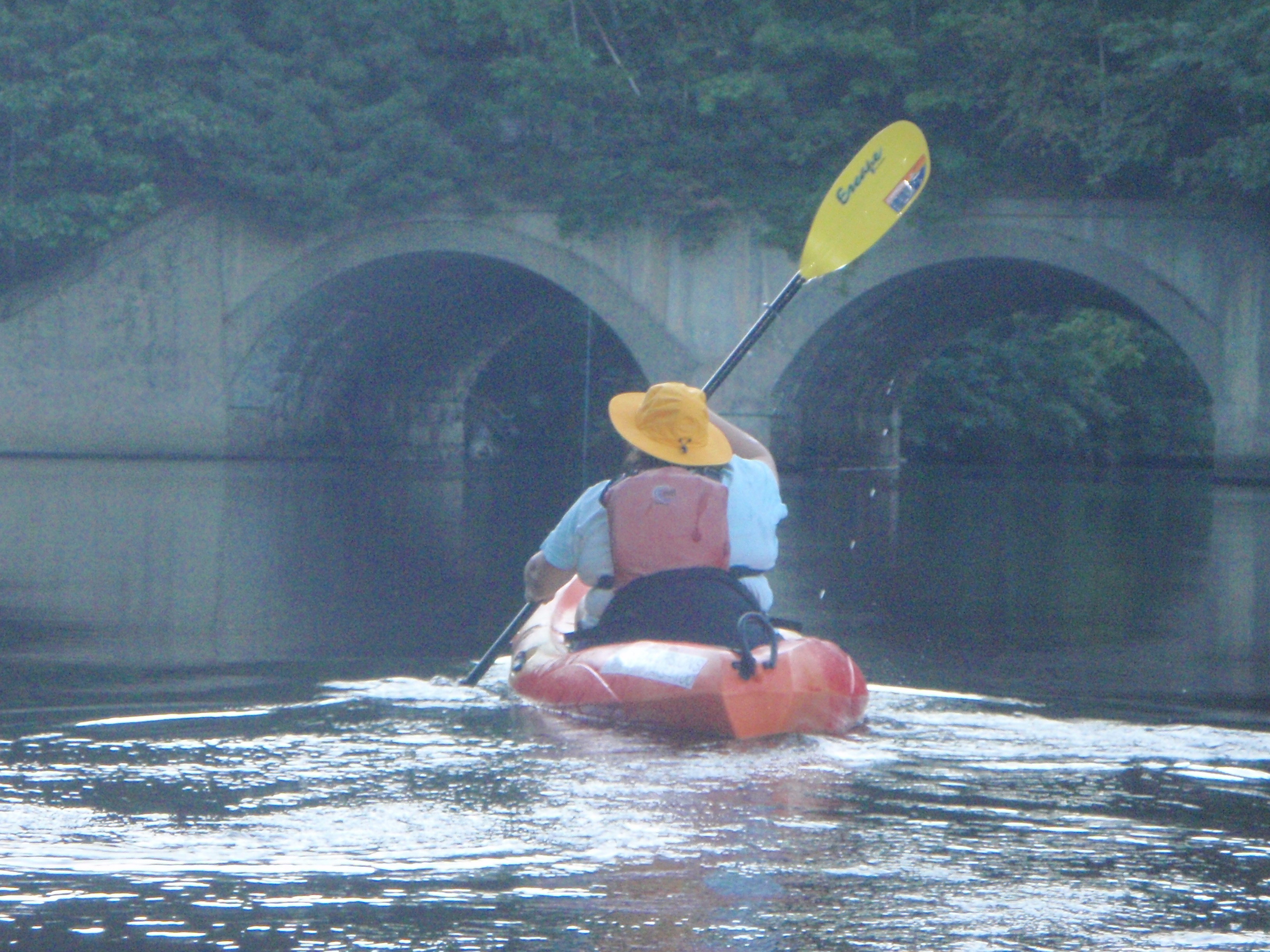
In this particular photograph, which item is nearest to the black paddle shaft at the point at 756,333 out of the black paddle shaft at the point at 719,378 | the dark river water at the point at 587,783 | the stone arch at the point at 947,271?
the black paddle shaft at the point at 719,378

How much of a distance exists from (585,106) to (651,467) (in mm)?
19094

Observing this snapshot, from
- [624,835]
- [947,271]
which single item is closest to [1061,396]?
[947,271]

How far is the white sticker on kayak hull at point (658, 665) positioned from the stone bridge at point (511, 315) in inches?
666

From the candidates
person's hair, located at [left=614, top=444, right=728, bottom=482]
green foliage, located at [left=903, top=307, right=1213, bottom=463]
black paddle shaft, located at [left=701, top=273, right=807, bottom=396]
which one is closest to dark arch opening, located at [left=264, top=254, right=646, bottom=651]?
black paddle shaft, located at [left=701, top=273, right=807, bottom=396]

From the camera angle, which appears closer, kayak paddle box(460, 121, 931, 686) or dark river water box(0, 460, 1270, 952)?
dark river water box(0, 460, 1270, 952)

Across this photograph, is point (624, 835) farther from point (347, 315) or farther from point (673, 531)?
point (347, 315)

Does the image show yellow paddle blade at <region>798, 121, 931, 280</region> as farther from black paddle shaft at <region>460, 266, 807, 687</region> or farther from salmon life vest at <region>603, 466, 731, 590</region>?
salmon life vest at <region>603, 466, 731, 590</region>

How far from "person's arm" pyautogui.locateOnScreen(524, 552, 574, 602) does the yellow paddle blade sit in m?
3.08

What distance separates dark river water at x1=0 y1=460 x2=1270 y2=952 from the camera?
327cm

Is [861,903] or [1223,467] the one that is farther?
[1223,467]

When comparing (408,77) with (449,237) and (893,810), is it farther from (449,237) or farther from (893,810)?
(893,810)

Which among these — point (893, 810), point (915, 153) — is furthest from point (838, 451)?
point (893, 810)

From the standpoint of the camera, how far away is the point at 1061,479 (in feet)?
92.6

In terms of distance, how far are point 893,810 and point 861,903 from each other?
2.80 ft
